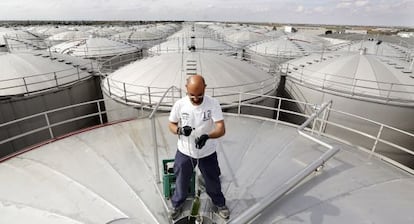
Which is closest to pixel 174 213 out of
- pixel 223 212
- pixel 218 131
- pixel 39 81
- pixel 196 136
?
pixel 223 212

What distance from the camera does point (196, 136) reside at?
13.6 feet

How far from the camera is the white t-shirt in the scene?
13.4 ft

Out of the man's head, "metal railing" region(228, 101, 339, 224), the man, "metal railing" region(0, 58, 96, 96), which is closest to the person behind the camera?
the man's head

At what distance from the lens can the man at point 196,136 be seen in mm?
3893

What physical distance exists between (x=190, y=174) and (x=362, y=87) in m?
11.2

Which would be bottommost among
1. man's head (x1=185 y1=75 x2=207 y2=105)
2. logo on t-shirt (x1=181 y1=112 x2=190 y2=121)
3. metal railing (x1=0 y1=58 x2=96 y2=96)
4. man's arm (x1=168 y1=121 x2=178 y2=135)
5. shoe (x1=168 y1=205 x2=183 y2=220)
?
shoe (x1=168 y1=205 x2=183 y2=220)

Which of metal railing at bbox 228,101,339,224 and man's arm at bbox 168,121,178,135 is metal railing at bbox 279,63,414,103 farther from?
man's arm at bbox 168,121,178,135

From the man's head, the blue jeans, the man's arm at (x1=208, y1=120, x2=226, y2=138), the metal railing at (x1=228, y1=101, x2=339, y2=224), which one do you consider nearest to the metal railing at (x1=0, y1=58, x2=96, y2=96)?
the blue jeans

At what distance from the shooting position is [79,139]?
7715 mm

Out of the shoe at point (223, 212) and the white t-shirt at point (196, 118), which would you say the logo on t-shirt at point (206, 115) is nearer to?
the white t-shirt at point (196, 118)

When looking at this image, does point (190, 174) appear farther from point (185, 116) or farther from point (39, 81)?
point (39, 81)

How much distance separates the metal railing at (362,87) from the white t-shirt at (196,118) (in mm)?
10674

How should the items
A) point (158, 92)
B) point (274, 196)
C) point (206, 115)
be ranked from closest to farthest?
point (206, 115) < point (274, 196) < point (158, 92)

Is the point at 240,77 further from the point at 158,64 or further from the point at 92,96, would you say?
the point at 92,96
